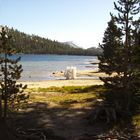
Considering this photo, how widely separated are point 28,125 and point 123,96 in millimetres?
7602

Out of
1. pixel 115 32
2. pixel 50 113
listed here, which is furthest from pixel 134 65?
pixel 50 113

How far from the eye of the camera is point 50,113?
945 inches

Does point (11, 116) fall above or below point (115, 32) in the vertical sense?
below

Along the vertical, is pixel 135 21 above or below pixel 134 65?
above

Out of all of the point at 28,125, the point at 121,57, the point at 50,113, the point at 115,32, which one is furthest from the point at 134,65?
the point at 28,125

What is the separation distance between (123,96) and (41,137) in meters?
8.35

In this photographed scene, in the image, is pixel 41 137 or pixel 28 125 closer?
pixel 41 137

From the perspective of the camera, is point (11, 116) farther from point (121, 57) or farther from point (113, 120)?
point (121, 57)

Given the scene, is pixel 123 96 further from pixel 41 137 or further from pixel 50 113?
pixel 41 137

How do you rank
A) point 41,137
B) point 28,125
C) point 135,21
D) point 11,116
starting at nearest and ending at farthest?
point 41,137, point 28,125, point 11,116, point 135,21

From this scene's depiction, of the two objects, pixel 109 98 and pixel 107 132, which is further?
pixel 109 98

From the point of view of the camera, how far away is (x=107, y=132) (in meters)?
20.2

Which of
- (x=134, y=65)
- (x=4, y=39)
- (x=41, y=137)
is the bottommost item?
(x=41, y=137)

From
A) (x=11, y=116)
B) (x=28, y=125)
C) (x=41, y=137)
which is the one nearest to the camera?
(x=41, y=137)
